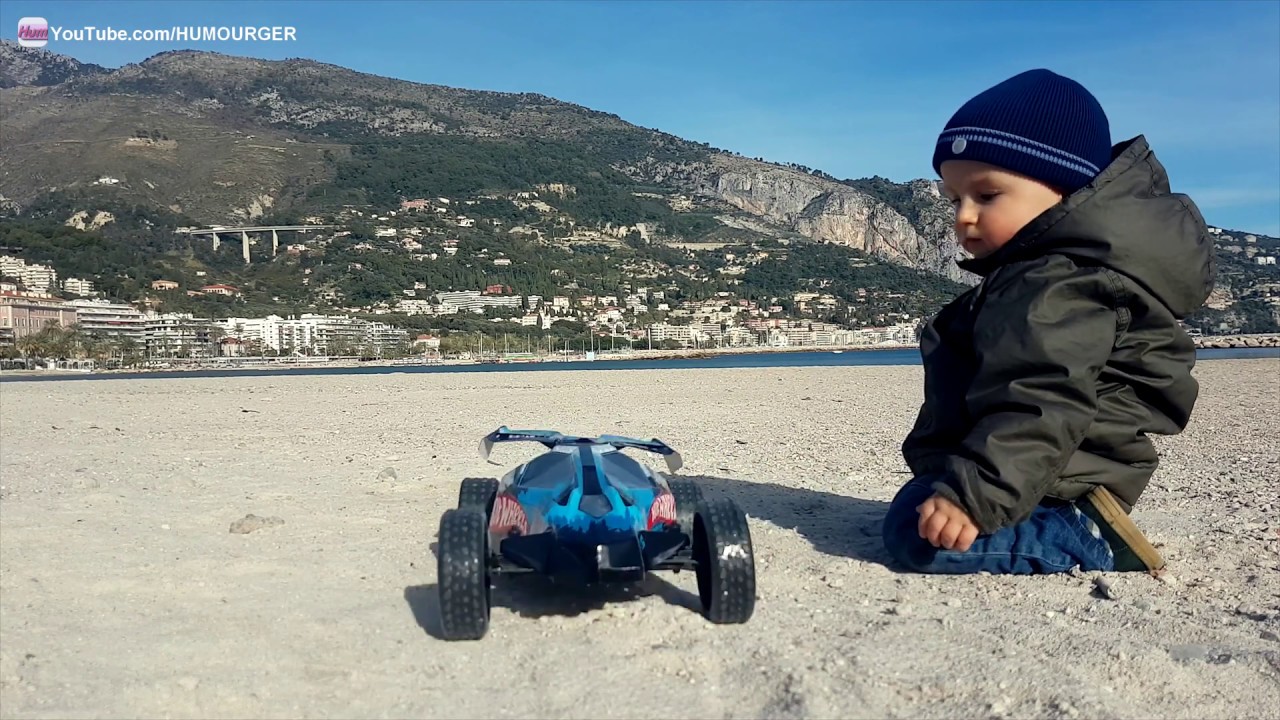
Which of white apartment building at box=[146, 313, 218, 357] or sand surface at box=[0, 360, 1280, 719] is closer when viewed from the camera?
sand surface at box=[0, 360, 1280, 719]

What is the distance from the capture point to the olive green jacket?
2869mm

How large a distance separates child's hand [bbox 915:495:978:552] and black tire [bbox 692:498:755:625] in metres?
0.65

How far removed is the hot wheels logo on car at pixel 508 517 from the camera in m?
3.13

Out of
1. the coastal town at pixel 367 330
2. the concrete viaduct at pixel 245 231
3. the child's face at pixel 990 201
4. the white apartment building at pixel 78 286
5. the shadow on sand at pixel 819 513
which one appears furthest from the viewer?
the concrete viaduct at pixel 245 231

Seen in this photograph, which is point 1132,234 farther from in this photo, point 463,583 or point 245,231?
point 245,231

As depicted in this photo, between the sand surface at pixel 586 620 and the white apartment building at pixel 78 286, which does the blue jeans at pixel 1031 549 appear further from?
the white apartment building at pixel 78 286

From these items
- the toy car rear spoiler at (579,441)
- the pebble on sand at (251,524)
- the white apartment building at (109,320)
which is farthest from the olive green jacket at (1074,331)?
the white apartment building at (109,320)

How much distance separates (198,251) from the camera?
107 m

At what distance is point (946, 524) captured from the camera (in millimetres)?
2975

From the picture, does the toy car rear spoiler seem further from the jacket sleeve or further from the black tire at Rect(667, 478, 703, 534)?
the jacket sleeve

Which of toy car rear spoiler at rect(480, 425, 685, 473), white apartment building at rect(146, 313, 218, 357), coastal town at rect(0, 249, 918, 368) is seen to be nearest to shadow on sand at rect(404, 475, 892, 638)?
toy car rear spoiler at rect(480, 425, 685, 473)

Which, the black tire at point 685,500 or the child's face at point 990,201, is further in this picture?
the black tire at point 685,500

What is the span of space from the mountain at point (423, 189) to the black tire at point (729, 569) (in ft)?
340

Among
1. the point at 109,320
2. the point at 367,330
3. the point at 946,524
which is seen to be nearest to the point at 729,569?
the point at 946,524
